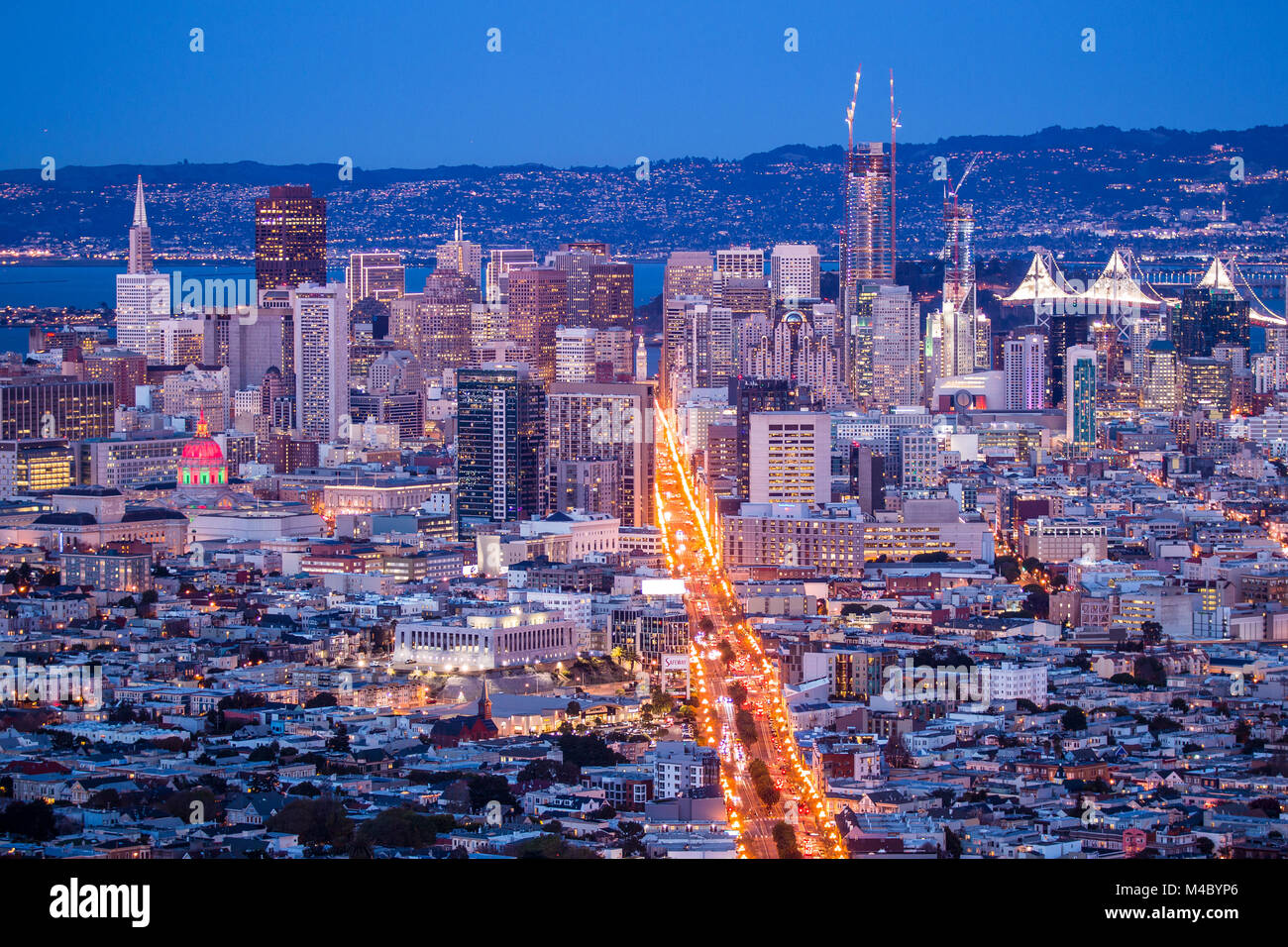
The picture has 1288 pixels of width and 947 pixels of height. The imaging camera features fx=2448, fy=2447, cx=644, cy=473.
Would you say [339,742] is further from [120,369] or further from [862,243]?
[862,243]

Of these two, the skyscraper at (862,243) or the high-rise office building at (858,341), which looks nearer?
the high-rise office building at (858,341)

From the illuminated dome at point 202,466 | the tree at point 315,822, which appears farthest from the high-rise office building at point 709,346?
the tree at point 315,822

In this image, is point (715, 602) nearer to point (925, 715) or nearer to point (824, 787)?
point (925, 715)

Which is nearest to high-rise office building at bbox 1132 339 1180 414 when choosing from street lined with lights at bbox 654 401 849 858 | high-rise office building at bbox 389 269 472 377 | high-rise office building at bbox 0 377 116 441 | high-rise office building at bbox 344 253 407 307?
high-rise office building at bbox 389 269 472 377

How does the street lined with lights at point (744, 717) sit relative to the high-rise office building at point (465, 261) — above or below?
below

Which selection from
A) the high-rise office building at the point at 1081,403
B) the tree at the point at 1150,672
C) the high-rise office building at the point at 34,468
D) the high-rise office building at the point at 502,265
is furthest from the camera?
the high-rise office building at the point at 502,265

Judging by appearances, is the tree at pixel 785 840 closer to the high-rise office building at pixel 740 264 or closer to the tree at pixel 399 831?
the tree at pixel 399 831
